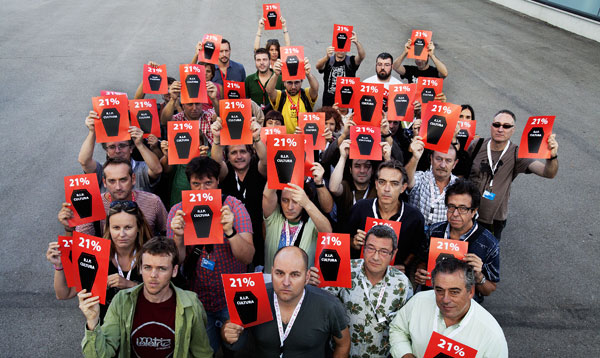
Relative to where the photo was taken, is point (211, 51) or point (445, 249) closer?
point (445, 249)

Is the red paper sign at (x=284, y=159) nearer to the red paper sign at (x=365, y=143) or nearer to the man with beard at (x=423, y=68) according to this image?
the red paper sign at (x=365, y=143)

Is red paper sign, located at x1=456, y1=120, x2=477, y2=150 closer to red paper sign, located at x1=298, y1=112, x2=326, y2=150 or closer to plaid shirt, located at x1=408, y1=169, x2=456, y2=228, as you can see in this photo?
plaid shirt, located at x1=408, y1=169, x2=456, y2=228

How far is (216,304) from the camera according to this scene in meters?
3.95

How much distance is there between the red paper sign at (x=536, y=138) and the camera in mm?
4629

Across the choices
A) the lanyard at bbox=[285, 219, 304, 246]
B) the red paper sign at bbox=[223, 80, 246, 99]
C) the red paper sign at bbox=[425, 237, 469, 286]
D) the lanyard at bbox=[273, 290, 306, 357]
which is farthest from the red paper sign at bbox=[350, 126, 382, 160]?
the red paper sign at bbox=[223, 80, 246, 99]

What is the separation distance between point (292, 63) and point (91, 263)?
399 centimetres

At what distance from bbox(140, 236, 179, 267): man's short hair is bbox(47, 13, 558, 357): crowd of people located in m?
0.01

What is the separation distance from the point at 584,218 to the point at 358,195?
166 inches

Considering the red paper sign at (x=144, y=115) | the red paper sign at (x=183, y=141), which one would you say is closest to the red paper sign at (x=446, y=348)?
the red paper sign at (x=183, y=141)

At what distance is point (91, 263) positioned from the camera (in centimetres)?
327

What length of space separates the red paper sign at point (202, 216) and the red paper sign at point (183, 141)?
4.38 ft

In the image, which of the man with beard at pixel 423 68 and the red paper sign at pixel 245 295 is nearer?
the red paper sign at pixel 245 295

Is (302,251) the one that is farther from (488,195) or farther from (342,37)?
(342,37)

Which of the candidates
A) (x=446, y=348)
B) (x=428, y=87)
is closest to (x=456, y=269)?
(x=446, y=348)
